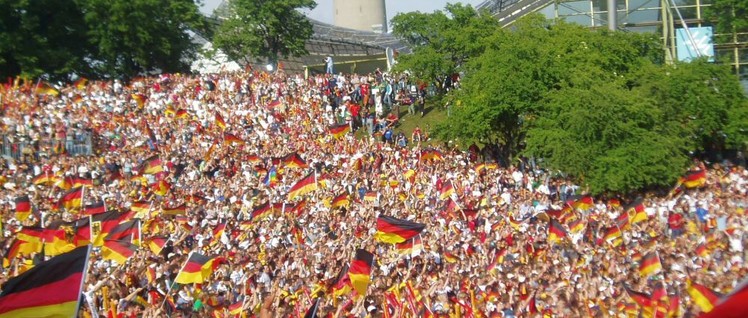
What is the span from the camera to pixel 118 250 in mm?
14258

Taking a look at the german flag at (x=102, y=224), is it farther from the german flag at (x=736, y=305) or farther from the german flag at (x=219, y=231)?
the german flag at (x=736, y=305)

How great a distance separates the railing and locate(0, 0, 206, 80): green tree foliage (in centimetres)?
1402

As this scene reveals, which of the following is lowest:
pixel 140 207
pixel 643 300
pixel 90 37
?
pixel 643 300

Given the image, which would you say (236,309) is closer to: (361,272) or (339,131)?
(361,272)

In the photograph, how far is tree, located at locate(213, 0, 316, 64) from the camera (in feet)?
151

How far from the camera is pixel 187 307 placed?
580 inches

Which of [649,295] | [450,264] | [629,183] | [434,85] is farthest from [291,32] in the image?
[649,295]

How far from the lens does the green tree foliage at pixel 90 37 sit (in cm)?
4197

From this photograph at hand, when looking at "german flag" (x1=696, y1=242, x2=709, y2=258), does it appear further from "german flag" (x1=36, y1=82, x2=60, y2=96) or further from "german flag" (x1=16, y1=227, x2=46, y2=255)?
"german flag" (x1=36, y1=82, x2=60, y2=96)

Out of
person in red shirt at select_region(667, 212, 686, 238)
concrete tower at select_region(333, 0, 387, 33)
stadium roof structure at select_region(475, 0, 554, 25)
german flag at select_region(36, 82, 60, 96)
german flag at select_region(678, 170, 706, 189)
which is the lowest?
german flag at select_region(678, 170, 706, 189)

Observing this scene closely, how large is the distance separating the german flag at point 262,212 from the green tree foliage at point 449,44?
17686 millimetres

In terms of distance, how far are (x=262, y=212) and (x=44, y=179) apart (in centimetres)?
612

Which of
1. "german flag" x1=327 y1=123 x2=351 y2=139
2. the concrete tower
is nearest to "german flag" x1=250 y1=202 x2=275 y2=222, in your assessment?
"german flag" x1=327 y1=123 x2=351 y2=139

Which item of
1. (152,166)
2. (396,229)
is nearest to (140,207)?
(152,166)
